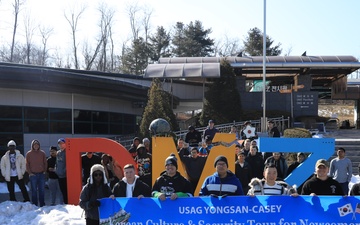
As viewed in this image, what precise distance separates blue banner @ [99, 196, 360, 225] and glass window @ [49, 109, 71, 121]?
511 inches

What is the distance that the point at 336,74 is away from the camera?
2767 centimetres

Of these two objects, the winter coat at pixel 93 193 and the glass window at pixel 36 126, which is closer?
the winter coat at pixel 93 193

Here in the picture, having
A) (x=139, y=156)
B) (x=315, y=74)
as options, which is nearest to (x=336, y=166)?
(x=139, y=156)

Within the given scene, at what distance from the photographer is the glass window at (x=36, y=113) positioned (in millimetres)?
17484

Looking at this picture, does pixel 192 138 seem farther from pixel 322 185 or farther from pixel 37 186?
pixel 322 185

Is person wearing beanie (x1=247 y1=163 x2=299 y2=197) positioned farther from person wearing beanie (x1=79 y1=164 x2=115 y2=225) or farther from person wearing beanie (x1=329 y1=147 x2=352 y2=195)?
person wearing beanie (x1=329 y1=147 x2=352 y2=195)

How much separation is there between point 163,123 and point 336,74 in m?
20.3

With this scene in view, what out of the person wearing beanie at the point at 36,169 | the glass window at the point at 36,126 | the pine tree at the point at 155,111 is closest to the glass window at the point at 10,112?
the glass window at the point at 36,126

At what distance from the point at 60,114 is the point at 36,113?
1.14 meters

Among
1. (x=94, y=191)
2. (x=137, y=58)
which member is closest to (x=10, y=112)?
(x=94, y=191)

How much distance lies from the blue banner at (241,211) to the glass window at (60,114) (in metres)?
13.0

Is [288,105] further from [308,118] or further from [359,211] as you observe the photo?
[359,211]

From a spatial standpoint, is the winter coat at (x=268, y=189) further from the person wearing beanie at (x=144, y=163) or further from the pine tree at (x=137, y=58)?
the pine tree at (x=137, y=58)

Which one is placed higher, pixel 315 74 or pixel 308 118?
pixel 315 74
